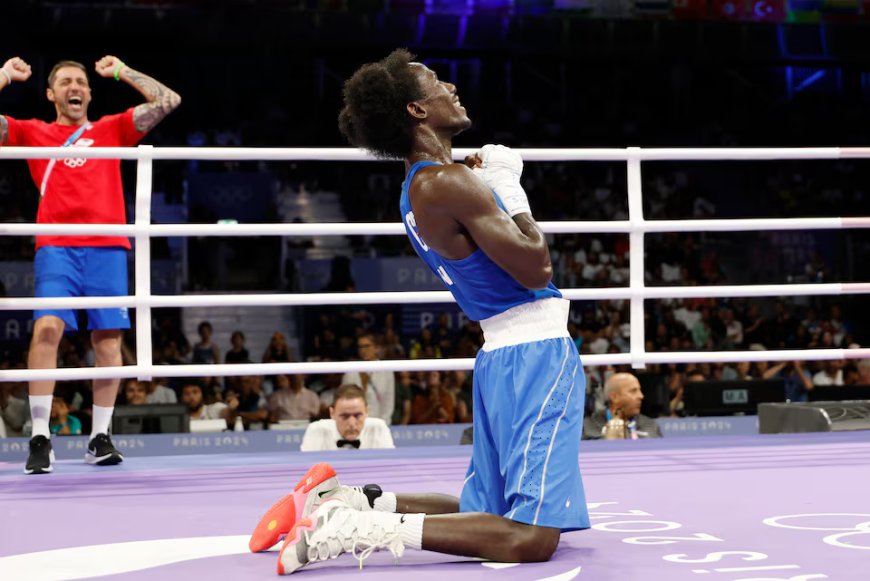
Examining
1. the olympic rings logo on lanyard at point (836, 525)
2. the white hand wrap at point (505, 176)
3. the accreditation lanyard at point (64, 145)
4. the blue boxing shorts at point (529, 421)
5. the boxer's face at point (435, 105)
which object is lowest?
the olympic rings logo on lanyard at point (836, 525)

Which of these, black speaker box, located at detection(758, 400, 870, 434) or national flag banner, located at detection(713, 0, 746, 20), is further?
national flag banner, located at detection(713, 0, 746, 20)

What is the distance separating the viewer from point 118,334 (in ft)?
11.8

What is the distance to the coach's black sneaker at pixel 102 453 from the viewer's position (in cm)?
342

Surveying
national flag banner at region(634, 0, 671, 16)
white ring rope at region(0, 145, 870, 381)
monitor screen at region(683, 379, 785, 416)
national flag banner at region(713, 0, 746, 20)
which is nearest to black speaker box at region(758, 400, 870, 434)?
white ring rope at region(0, 145, 870, 381)

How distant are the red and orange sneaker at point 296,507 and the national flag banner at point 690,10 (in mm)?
12065

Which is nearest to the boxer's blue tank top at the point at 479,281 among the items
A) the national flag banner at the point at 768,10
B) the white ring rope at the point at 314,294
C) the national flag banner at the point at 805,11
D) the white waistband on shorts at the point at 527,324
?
the white waistband on shorts at the point at 527,324

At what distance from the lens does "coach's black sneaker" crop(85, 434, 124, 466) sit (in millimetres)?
3418

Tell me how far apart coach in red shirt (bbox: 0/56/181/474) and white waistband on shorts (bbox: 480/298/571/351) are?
1.75 m

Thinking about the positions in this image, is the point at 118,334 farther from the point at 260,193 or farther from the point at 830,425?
the point at 260,193

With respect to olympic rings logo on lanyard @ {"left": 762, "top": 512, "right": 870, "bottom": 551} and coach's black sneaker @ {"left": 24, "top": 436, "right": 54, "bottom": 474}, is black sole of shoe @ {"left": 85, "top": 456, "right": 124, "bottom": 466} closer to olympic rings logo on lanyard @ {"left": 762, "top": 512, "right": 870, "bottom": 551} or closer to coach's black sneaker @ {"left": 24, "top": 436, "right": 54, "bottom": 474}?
coach's black sneaker @ {"left": 24, "top": 436, "right": 54, "bottom": 474}

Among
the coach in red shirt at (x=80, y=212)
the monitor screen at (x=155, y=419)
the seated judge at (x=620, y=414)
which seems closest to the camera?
the coach in red shirt at (x=80, y=212)

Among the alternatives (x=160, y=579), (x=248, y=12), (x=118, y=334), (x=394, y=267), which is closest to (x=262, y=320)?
(x=394, y=267)

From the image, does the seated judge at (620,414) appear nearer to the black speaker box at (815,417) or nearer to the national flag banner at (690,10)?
the black speaker box at (815,417)

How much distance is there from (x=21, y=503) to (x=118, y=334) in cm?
92
